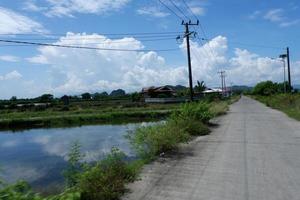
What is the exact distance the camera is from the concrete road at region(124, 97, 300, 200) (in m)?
7.74

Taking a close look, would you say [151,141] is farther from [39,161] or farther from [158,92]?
[158,92]

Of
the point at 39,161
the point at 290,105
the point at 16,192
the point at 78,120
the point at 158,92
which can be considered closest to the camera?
the point at 16,192

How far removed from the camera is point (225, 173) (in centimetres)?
966

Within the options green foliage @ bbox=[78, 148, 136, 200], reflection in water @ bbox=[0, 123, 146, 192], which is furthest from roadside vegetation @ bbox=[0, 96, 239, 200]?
reflection in water @ bbox=[0, 123, 146, 192]

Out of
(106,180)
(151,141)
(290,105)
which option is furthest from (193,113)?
(290,105)

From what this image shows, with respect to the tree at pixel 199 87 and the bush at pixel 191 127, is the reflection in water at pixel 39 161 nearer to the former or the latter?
the bush at pixel 191 127

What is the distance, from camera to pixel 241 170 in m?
10.0

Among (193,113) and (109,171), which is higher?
(193,113)

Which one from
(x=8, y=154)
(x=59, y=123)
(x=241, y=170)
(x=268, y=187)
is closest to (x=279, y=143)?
(x=241, y=170)

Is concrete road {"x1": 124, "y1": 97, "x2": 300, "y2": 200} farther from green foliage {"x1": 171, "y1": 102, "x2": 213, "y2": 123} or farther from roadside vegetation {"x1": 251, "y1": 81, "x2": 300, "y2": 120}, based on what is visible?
roadside vegetation {"x1": 251, "y1": 81, "x2": 300, "y2": 120}

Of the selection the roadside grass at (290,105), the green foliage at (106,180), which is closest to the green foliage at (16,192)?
the green foliage at (106,180)

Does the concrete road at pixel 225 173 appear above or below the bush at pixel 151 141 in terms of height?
below

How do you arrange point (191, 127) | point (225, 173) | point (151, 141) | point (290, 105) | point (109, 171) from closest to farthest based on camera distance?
point (109, 171)
point (225, 173)
point (151, 141)
point (191, 127)
point (290, 105)

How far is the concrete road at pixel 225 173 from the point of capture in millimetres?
7738
